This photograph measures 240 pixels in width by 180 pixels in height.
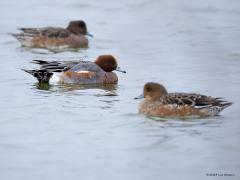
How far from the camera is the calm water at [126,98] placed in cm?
889

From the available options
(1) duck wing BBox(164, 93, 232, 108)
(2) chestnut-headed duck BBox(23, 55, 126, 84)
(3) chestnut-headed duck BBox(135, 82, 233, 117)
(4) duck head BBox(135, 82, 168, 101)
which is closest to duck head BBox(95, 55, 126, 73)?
(2) chestnut-headed duck BBox(23, 55, 126, 84)

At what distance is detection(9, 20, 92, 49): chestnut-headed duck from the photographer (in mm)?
17234

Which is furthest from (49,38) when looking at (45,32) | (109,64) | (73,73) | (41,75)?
(41,75)

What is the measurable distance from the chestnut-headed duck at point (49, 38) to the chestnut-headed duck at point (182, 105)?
6.44m

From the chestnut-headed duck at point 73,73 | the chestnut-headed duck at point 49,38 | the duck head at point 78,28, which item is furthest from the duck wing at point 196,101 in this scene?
the duck head at point 78,28

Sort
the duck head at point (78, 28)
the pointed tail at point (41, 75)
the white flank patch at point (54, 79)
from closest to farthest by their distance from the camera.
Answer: the pointed tail at point (41, 75) → the white flank patch at point (54, 79) → the duck head at point (78, 28)

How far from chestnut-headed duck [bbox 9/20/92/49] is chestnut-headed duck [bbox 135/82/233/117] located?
6.44 meters

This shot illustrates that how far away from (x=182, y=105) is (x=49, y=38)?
698cm

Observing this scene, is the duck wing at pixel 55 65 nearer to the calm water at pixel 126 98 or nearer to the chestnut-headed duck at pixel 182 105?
the calm water at pixel 126 98

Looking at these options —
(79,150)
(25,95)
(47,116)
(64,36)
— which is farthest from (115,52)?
(79,150)

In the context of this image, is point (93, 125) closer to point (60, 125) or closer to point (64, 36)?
point (60, 125)

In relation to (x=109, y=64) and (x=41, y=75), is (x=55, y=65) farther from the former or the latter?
(x=109, y=64)

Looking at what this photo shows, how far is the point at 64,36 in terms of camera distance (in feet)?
57.4

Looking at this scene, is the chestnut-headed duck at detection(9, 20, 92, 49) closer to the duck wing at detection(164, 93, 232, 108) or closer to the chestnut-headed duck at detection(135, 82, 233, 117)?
the chestnut-headed duck at detection(135, 82, 233, 117)
